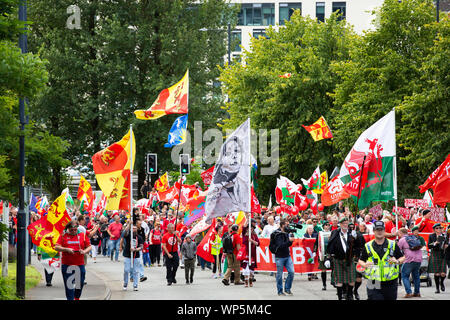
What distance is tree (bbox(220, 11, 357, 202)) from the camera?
1742 inches

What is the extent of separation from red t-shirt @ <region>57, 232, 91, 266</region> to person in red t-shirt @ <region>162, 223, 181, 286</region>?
5945 millimetres

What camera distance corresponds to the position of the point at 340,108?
4344cm

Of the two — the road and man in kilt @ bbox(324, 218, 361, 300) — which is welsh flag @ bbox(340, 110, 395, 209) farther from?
the road

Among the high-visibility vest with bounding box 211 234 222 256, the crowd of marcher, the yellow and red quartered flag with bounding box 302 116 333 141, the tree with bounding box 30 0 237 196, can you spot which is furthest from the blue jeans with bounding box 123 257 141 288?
the tree with bounding box 30 0 237 196

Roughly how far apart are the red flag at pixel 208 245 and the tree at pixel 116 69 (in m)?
22.2

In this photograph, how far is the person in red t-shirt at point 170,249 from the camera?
67.5ft

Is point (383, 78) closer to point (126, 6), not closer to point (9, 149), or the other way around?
point (126, 6)

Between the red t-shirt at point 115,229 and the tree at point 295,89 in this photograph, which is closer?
the red t-shirt at point 115,229

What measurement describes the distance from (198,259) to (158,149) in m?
20.6

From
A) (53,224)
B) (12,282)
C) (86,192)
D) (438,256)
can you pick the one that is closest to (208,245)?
(53,224)

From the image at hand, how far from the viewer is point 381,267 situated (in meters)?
10.6

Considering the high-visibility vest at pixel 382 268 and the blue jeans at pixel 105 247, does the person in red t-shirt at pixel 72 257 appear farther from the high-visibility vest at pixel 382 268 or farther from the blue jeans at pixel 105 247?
the blue jeans at pixel 105 247

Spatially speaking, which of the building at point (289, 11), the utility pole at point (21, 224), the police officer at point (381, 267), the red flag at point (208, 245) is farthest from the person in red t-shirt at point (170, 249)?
the building at point (289, 11)
